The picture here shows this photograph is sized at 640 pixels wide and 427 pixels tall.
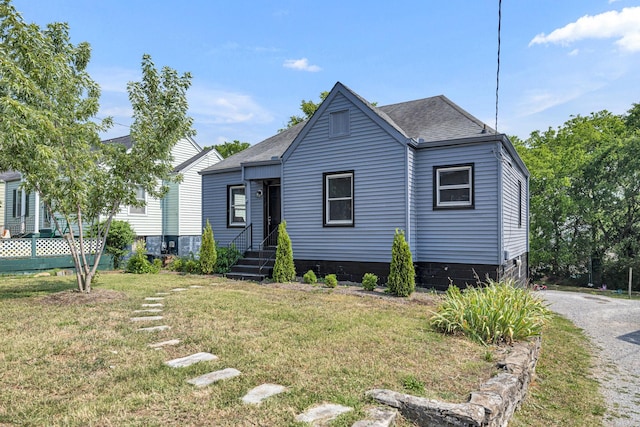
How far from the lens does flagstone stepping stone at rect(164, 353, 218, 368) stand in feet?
13.9

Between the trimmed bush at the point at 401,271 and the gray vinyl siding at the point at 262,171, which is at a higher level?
the gray vinyl siding at the point at 262,171

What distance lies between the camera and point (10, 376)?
12.8 feet

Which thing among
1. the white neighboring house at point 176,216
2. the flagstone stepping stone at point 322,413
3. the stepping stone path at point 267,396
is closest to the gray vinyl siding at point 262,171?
the white neighboring house at point 176,216

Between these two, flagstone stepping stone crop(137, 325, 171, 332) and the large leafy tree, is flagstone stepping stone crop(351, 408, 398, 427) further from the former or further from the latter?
the large leafy tree

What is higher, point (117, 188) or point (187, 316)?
point (117, 188)

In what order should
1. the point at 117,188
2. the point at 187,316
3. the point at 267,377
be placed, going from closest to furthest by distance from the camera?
the point at 267,377, the point at 187,316, the point at 117,188

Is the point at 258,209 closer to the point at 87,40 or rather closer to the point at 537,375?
the point at 87,40

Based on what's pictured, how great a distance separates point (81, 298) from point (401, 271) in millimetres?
6860

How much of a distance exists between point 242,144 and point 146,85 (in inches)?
1227

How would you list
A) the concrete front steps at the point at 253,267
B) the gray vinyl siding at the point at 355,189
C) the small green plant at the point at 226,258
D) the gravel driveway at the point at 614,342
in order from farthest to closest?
the small green plant at the point at 226,258
the concrete front steps at the point at 253,267
the gray vinyl siding at the point at 355,189
the gravel driveway at the point at 614,342

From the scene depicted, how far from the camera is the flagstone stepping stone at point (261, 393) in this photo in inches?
132

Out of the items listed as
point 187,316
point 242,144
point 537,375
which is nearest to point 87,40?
→ point 187,316

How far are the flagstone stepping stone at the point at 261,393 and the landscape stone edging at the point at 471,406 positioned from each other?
0.81 meters

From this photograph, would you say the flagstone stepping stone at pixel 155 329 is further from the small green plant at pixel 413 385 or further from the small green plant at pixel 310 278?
the small green plant at pixel 310 278
